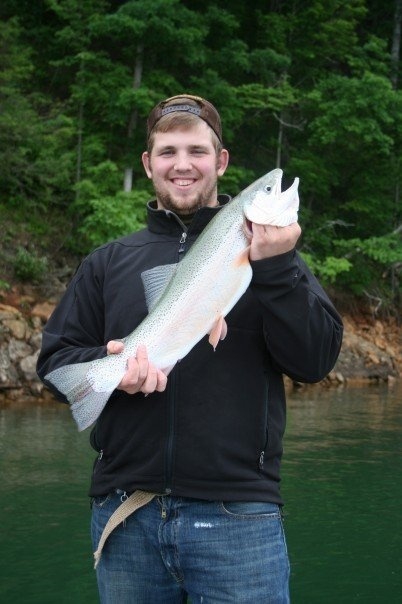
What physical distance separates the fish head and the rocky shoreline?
13.6m

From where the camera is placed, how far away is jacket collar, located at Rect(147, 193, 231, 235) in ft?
9.62

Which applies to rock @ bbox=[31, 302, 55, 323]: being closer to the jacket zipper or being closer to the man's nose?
the man's nose

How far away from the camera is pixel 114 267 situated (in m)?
2.92

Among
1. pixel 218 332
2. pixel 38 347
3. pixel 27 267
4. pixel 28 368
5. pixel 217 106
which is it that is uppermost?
pixel 217 106

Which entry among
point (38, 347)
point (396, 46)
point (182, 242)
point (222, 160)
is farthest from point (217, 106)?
point (182, 242)

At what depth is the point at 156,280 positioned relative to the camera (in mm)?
2768

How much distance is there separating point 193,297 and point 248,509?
75cm

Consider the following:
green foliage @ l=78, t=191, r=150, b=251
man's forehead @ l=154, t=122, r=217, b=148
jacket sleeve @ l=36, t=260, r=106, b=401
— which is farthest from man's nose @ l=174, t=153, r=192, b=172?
green foliage @ l=78, t=191, r=150, b=251

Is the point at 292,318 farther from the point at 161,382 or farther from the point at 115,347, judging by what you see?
the point at 115,347

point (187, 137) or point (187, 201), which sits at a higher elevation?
point (187, 137)

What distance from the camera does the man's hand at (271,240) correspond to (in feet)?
8.43

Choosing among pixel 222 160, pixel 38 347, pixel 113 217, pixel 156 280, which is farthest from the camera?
pixel 113 217

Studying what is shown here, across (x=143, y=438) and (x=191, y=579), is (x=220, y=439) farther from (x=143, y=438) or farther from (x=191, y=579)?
(x=191, y=579)

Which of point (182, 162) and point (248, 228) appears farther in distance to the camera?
point (182, 162)
